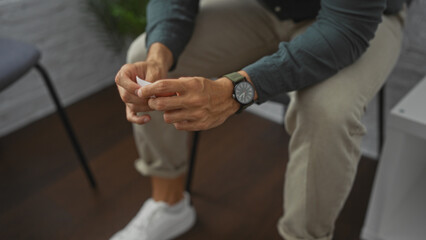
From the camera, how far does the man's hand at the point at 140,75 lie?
1.84 ft

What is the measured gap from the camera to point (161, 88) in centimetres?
50

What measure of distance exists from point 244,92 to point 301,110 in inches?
4.9

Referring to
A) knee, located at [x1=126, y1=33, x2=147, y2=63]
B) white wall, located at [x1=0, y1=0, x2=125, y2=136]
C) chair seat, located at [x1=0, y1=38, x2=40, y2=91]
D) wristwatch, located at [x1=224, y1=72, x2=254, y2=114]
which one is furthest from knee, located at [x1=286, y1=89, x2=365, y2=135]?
white wall, located at [x1=0, y1=0, x2=125, y2=136]

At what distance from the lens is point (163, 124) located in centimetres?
85

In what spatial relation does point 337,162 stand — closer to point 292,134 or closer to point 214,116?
point 292,134

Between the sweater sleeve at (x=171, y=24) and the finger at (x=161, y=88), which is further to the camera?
the sweater sleeve at (x=171, y=24)

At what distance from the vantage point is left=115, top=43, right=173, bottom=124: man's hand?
56 centimetres

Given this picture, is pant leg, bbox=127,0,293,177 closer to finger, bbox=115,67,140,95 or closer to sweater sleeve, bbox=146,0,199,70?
sweater sleeve, bbox=146,0,199,70

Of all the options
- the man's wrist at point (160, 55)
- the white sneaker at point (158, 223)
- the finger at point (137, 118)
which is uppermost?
the man's wrist at point (160, 55)

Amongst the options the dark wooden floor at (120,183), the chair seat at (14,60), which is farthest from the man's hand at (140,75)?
the dark wooden floor at (120,183)

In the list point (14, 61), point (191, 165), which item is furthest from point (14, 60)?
point (191, 165)

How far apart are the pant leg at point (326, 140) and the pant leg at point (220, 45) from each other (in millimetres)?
200

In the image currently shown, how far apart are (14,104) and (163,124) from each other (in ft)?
3.00

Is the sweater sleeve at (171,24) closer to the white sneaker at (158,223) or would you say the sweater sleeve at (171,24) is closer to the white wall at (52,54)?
the white sneaker at (158,223)
